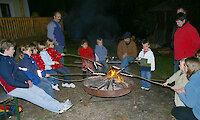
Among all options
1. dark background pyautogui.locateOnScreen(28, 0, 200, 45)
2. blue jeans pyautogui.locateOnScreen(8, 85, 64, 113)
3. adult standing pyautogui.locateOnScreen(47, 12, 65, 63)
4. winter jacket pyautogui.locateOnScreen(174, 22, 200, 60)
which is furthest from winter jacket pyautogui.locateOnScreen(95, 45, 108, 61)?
dark background pyautogui.locateOnScreen(28, 0, 200, 45)

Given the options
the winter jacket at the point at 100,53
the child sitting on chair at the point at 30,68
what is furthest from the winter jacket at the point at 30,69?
the winter jacket at the point at 100,53

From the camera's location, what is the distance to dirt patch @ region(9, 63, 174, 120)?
3.61m

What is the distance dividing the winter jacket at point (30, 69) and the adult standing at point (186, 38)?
4.01m

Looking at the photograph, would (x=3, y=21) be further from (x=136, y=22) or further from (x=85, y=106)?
(x=136, y=22)

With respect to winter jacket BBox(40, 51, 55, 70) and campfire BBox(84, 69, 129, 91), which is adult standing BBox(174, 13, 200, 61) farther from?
winter jacket BBox(40, 51, 55, 70)

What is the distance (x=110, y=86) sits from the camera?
13.3 feet

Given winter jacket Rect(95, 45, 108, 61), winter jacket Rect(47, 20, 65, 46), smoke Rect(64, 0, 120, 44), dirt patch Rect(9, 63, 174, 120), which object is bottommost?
dirt patch Rect(9, 63, 174, 120)

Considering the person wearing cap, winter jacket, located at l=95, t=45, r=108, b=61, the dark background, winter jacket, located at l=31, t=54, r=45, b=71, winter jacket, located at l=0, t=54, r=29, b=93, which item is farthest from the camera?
the dark background

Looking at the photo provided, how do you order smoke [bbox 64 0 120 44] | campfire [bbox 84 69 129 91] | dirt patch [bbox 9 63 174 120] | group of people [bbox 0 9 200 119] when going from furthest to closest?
smoke [bbox 64 0 120 44], campfire [bbox 84 69 129 91], dirt patch [bbox 9 63 174 120], group of people [bbox 0 9 200 119]

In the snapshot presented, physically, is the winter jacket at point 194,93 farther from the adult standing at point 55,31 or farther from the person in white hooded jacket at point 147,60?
the adult standing at point 55,31

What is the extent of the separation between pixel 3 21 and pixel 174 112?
9.08 metres

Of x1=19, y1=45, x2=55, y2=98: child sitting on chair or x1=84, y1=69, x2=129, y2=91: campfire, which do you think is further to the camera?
x1=84, y1=69, x2=129, y2=91: campfire

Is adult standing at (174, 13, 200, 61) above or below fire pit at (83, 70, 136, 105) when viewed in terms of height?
above

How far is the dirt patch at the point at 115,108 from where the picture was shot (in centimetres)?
361
